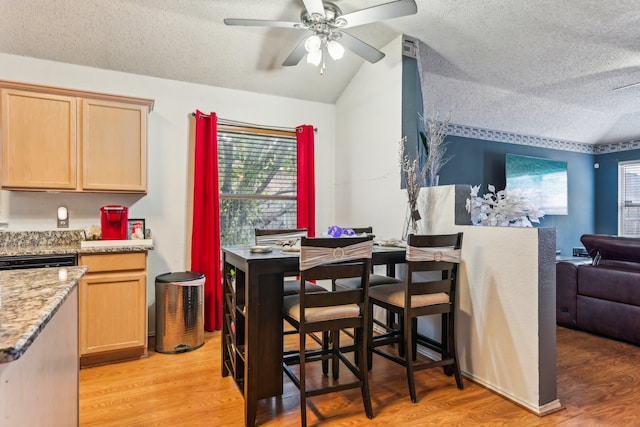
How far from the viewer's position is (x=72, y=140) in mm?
2834

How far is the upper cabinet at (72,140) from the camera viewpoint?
269 cm

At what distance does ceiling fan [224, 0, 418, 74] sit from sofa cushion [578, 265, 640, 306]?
8.90 ft

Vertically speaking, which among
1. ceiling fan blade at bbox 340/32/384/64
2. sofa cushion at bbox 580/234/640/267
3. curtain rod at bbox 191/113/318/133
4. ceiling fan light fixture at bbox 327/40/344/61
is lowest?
sofa cushion at bbox 580/234/640/267

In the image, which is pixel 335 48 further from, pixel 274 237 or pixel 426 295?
pixel 426 295

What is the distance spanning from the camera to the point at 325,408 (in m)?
2.14

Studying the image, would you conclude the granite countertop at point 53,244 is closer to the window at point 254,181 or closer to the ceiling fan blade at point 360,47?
the window at point 254,181

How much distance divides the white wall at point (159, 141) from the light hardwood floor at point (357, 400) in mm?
1006

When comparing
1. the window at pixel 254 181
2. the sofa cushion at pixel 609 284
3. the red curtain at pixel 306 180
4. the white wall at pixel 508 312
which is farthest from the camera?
the red curtain at pixel 306 180

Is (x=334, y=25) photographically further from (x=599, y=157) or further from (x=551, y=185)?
(x=599, y=157)

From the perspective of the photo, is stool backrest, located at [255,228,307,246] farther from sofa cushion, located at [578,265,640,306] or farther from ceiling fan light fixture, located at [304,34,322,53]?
sofa cushion, located at [578,265,640,306]

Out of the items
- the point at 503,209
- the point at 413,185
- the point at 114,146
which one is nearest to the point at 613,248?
the point at 503,209

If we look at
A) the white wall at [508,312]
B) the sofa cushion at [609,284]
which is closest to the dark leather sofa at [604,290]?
the sofa cushion at [609,284]

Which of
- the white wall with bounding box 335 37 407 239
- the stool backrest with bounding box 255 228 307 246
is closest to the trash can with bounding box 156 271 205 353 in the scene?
the stool backrest with bounding box 255 228 307 246

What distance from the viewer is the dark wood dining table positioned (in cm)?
200
